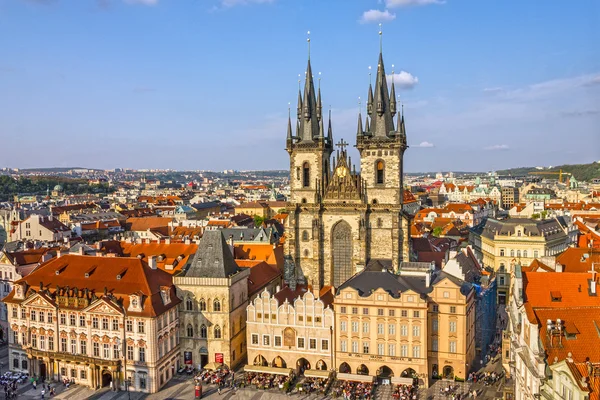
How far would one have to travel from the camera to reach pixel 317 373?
219 feet

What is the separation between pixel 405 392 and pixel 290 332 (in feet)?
51.5

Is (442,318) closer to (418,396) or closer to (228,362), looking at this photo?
(418,396)

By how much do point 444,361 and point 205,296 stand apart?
101 ft

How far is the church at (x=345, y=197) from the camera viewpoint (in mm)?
89438

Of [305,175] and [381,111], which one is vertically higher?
[381,111]

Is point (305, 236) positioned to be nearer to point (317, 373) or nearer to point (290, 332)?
point (290, 332)

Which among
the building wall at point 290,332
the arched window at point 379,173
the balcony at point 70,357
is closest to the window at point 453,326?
the building wall at point 290,332

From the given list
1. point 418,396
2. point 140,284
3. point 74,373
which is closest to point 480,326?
point 418,396

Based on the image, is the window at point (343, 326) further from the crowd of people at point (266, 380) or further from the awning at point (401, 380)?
the crowd of people at point (266, 380)

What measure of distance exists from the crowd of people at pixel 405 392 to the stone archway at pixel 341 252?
29.5 m

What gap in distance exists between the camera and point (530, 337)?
4778 cm

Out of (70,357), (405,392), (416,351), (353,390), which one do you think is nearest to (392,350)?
(416,351)

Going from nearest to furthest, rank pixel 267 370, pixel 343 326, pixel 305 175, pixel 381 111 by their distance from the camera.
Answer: pixel 343 326 → pixel 267 370 → pixel 381 111 → pixel 305 175

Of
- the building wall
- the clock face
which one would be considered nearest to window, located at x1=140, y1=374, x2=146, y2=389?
the building wall
